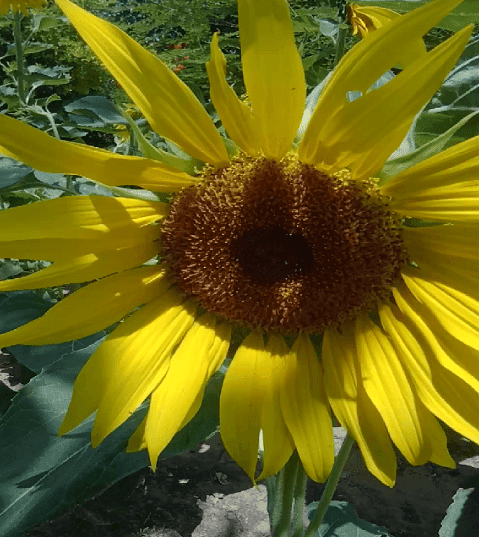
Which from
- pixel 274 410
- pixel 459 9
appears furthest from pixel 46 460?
pixel 459 9

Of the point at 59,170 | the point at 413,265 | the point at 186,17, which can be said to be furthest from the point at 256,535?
the point at 186,17

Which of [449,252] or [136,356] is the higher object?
[449,252]

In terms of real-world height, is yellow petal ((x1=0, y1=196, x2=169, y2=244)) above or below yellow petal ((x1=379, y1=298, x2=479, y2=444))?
above

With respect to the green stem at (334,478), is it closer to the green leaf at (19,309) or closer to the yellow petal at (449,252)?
the yellow petal at (449,252)

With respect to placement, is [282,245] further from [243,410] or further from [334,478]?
[334,478]

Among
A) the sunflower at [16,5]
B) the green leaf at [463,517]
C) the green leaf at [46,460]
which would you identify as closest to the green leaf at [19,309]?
the green leaf at [46,460]

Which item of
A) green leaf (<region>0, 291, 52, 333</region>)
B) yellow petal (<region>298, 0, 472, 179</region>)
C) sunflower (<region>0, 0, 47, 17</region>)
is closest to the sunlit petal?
yellow petal (<region>298, 0, 472, 179</region>)

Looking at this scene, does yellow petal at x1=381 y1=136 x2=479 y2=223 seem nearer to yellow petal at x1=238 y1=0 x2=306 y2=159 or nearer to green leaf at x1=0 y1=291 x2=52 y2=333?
yellow petal at x1=238 y1=0 x2=306 y2=159
